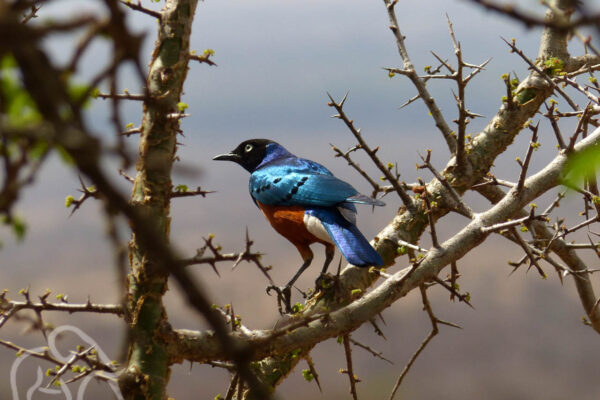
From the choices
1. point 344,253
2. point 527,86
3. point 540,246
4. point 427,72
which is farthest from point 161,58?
point 540,246

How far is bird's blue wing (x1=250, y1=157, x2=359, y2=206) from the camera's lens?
220 inches

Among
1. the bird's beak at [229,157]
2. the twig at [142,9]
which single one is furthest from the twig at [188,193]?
the bird's beak at [229,157]

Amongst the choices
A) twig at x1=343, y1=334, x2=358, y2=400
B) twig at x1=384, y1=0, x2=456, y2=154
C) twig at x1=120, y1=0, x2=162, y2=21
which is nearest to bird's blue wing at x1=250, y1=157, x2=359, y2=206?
twig at x1=384, y1=0, x2=456, y2=154

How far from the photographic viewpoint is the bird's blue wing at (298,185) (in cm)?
558

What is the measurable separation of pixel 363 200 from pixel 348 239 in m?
0.33

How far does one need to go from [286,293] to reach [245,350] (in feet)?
15.2

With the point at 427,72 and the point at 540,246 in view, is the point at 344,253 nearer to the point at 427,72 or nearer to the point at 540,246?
the point at 427,72

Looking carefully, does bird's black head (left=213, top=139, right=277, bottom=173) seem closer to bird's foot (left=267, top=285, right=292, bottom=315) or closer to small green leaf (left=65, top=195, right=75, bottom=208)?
bird's foot (left=267, top=285, right=292, bottom=315)

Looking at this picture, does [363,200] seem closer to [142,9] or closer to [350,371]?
[350,371]

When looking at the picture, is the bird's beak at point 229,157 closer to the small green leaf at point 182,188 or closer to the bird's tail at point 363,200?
the bird's tail at point 363,200

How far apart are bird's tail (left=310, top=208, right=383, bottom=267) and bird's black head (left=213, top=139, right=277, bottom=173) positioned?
1.93m

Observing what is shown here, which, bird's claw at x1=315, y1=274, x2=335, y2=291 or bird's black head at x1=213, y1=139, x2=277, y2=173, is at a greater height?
bird's black head at x1=213, y1=139, x2=277, y2=173

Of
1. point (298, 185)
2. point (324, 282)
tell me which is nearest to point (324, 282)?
point (324, 282)

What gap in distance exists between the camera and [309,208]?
5656mm
